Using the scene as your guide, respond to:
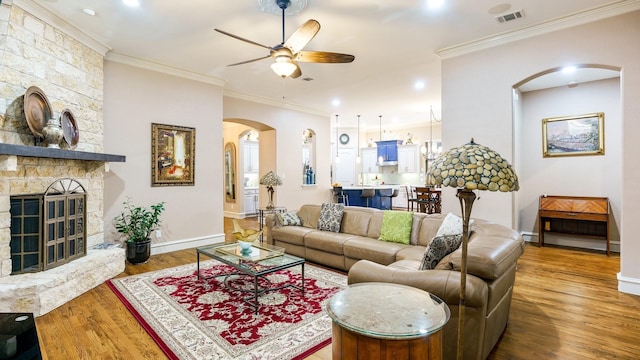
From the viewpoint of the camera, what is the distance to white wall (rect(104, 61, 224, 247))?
15.3ft

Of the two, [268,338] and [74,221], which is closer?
[268,338]

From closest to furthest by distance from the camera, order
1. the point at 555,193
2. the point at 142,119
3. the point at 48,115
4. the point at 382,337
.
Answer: the point at 382,337
the point at 48,115
the point at 142,119
the point at 555,193

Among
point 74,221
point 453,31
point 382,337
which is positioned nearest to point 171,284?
point 74,221

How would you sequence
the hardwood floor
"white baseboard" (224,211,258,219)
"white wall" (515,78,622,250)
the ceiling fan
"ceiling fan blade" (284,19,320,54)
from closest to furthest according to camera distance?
the hardwood floor, "ceiling fan blade" (284,19,320,54), the ceiling fan, "white wall" (515,78,622,250), "white baseboard" (224,211,258,219)

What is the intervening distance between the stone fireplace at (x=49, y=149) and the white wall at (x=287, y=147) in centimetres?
306

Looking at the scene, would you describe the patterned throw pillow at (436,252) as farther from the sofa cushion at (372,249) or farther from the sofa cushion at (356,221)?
the sofa cushion at (356,221)

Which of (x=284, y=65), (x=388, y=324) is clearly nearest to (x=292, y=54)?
(x=284, y=65)

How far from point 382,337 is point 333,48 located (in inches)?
155

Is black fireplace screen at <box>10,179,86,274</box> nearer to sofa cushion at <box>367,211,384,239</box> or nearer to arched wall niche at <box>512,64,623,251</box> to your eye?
sofa cushion at <box>367,211,384,239</box>

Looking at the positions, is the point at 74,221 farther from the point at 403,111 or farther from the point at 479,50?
the point at 403,111

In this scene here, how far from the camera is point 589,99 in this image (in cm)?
547

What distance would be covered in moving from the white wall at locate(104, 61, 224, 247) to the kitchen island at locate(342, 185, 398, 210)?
13.9ft

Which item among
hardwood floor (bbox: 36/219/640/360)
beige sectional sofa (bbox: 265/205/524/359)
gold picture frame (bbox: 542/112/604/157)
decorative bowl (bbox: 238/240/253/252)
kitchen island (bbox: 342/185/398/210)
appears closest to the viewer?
beige sectional sofa (bbox: 265/205/524/359)

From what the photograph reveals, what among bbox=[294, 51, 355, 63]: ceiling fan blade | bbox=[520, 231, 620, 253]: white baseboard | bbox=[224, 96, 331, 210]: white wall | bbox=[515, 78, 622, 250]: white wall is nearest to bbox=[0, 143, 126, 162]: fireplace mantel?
bbox=[294, 51, 355, 63]: ceiling fan blade
